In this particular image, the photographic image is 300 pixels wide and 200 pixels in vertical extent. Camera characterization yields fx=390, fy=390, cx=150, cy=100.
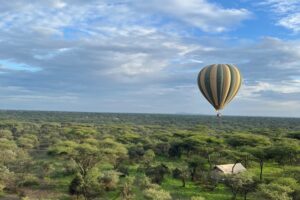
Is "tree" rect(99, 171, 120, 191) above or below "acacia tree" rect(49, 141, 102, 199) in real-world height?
below

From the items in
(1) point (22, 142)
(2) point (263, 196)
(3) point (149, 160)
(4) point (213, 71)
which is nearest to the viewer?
(2) point (263, 196)

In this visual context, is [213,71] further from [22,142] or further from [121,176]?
[22,142]

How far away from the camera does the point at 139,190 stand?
40.2 metres

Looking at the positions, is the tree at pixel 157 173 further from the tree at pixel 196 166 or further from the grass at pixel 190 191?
the tree at pixel 196 166

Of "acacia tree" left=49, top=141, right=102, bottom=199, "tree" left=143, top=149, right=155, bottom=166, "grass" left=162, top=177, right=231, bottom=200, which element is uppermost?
"acacia tree" left=49, top=141, right=102, bottom=199

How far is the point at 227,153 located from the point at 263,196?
65.0ft

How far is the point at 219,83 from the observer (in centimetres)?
4269

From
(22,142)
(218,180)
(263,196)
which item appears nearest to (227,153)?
(218,180)

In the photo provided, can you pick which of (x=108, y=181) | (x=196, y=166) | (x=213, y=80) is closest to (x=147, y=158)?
(x=196, y=166)

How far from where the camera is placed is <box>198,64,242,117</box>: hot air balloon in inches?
1681

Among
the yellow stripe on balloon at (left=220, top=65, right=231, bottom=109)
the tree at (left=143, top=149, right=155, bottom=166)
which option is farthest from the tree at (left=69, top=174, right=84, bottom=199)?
the yellow stripe on balloon at (left=220, top=65, right=231, bottom=109)

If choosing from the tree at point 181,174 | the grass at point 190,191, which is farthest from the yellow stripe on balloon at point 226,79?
the grass at point 190,191

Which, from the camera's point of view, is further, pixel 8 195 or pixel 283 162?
pixel 283 162

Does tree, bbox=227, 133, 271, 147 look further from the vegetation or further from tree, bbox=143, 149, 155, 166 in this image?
tree, bbox=143, 149, 155, 166
